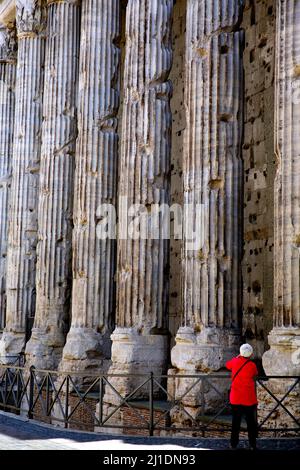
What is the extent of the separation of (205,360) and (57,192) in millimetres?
7355

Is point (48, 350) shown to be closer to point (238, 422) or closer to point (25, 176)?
point (25, 176)

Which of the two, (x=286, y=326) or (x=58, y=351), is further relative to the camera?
(x=58, y=351)

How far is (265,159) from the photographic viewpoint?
17.8 metres

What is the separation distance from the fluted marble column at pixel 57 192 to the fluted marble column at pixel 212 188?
5718mm

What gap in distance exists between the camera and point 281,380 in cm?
1149

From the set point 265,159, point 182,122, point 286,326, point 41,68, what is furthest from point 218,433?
point 41,68

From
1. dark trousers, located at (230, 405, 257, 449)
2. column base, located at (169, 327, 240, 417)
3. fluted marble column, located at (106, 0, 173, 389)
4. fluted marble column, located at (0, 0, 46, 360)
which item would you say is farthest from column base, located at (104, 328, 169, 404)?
fluted marble column, located at (0, 0, 46, 360)

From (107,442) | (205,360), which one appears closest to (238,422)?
(107,442)

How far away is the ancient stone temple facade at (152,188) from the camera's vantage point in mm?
13438

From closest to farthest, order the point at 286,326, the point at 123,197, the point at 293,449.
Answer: the point at 293,449
the point at 286,326
the point at 123,197

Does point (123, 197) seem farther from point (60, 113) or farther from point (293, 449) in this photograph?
point (293, 449)

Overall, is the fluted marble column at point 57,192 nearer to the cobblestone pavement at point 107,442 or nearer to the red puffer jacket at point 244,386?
the cobblestone pavement at point 107,442

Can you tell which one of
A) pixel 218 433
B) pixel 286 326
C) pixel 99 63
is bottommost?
pixel 218 433

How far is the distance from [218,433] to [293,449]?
220 centimetres
